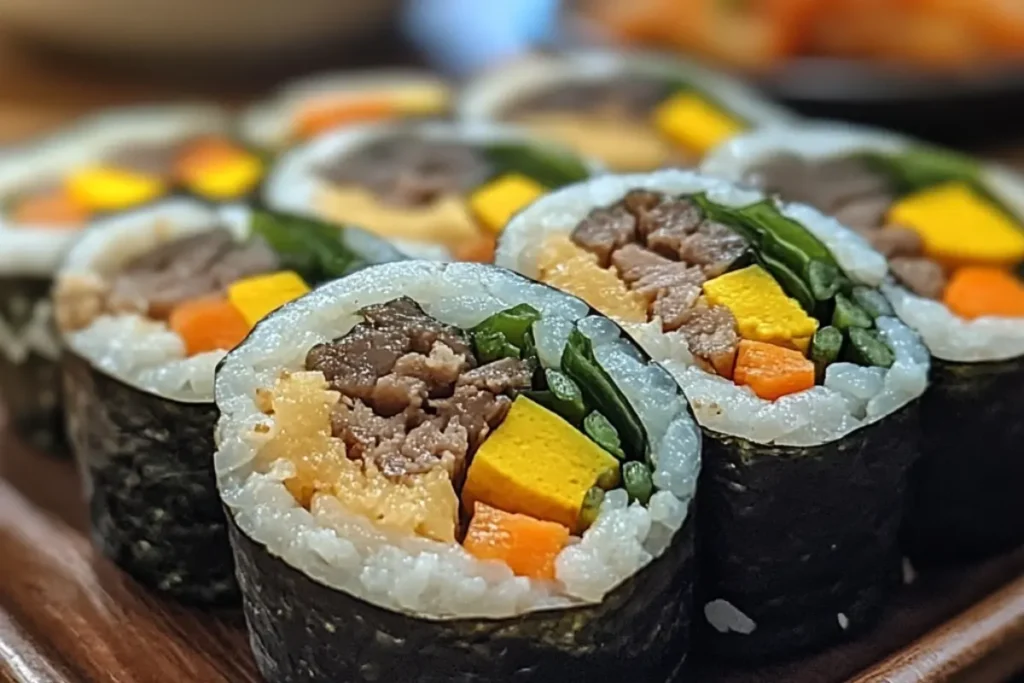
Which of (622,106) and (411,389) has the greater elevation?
(411,389)

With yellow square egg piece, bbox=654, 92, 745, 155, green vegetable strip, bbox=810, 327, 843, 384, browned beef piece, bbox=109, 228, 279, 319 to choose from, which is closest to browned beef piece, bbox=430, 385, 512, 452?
green vegetable strip, bbox=810, 327, 843, 384

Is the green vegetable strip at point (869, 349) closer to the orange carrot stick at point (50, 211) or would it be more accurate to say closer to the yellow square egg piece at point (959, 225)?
the yellow square egg piece at point (959, 225)

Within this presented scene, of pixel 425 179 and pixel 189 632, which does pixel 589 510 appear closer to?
pixel 189 632

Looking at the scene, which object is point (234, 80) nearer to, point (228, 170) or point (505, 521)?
point (228, 170)

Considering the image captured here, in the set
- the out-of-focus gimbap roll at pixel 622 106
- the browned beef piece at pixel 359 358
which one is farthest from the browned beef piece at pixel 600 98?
the browned beef piece at pixel 359 358

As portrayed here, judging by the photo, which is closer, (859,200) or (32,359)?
(859,200)

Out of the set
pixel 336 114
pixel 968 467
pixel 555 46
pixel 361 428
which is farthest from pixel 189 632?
pixel 555 46

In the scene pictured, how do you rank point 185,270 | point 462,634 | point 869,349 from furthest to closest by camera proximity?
1. point 185,270
2. point 869,349
3. point 462,634

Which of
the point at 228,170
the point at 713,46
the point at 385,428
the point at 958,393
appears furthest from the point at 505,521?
the point at 713,46
